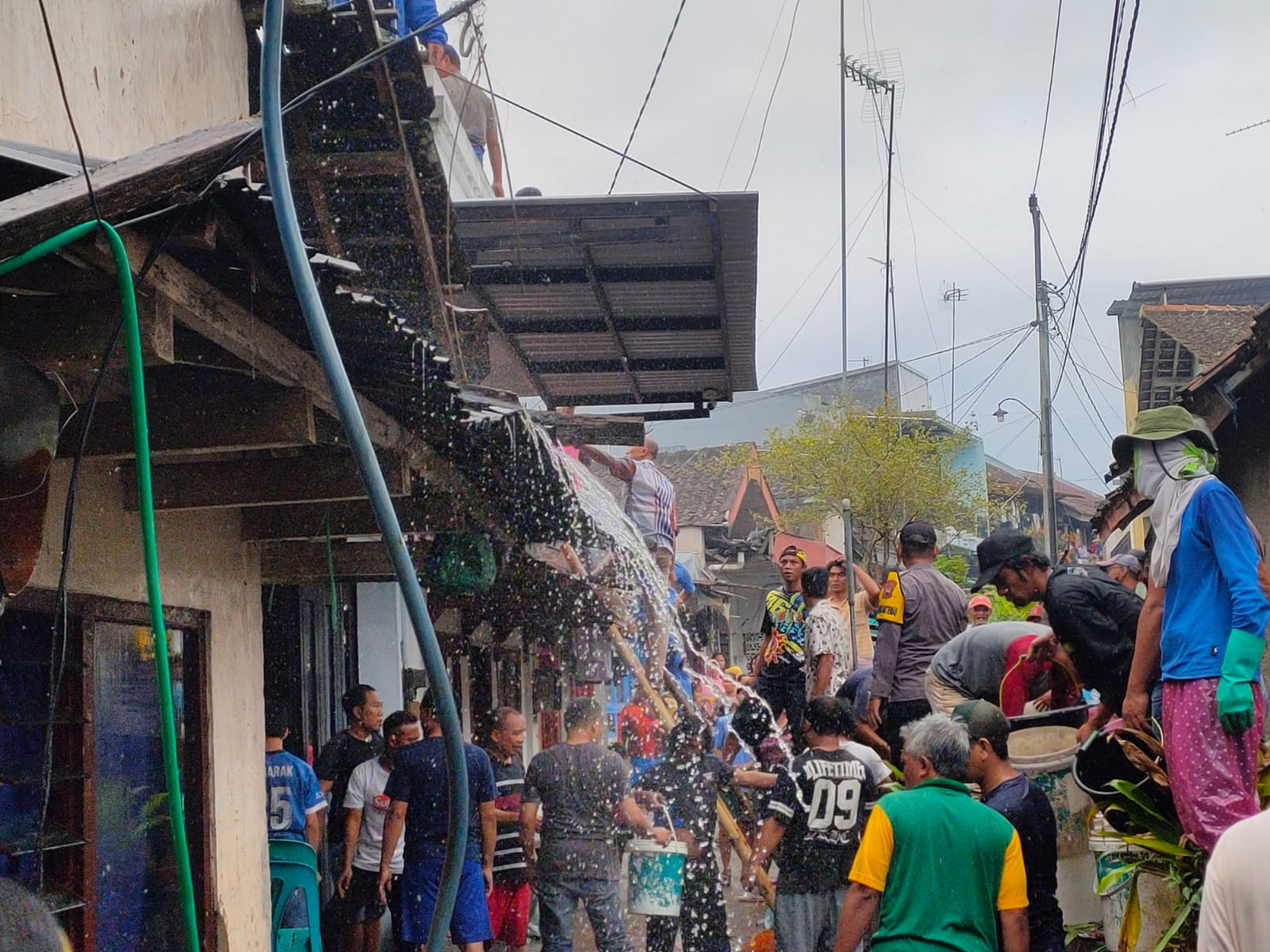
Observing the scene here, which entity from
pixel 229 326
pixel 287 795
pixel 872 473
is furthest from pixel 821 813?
pixel 872 473

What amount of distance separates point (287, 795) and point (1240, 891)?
21.1ft

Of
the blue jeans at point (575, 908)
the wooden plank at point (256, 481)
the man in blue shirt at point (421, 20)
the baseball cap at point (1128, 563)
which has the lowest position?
the blue jeans at point (575, 908)

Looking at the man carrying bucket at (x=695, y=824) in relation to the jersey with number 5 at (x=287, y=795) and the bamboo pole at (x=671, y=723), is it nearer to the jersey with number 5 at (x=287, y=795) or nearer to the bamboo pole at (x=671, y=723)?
the bamboo pole at (x=671, y=723)

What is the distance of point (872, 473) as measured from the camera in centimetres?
2920

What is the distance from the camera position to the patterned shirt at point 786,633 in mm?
9641

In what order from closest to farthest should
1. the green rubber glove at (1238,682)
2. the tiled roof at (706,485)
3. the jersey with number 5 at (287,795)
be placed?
1. the green rubber glove at (1238,682)
2. the jersey with number 5 at (287,795)
3. the tiled roof at (706,485)

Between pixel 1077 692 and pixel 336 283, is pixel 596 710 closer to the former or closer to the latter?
pixel 1077 692

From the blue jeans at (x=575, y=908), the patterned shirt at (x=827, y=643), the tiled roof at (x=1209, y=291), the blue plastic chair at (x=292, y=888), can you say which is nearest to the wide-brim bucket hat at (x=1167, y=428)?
the patterned shirt at (x=827, y=643)

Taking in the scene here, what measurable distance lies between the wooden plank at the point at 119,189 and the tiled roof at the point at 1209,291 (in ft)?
83.5

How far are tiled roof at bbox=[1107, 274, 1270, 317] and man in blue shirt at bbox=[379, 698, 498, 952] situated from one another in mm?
21804

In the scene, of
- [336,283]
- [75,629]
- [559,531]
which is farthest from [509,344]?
[336,283]

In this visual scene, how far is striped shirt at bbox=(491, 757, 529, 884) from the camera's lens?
30.5 feet

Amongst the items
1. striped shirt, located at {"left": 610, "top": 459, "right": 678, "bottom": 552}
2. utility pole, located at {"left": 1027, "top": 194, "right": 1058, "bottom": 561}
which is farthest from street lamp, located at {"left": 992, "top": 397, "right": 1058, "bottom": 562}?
striped shirt, located at {"left": 610, "top": 459, "right": 678, "bottom": 552}

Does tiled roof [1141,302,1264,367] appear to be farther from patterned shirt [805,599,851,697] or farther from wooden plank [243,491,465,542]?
wooden plank [243,491,465,542]
